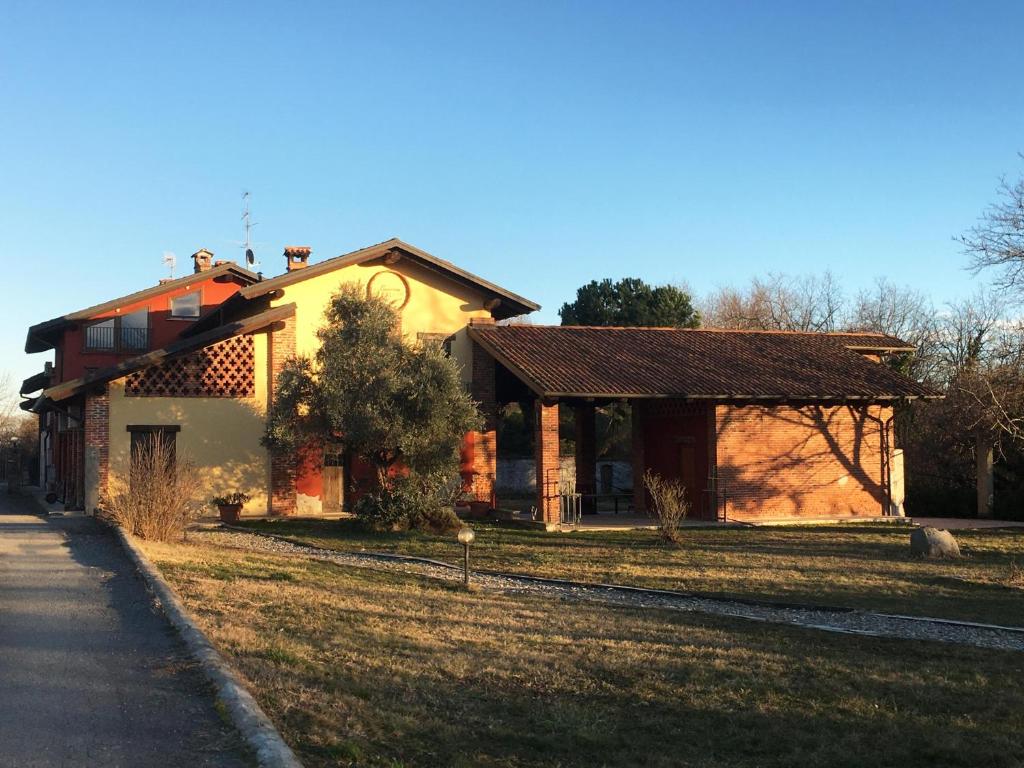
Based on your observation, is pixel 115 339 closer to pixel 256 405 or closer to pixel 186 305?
pixel 186 305

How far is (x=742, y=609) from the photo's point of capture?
1122cm

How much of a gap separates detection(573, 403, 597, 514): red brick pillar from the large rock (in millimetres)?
11234

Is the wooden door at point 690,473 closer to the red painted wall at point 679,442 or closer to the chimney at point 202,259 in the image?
the red painted wall at point 679,442

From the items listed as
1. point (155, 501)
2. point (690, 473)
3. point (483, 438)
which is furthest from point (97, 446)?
point (690, 473)

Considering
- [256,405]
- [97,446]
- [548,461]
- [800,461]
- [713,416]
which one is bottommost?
[800,461]

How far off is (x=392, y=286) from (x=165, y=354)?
5876 millimetres

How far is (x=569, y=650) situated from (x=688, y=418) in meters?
16.5

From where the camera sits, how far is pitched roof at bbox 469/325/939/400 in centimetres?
2202

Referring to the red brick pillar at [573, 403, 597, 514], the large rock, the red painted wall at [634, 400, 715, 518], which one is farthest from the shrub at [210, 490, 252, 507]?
the large rock

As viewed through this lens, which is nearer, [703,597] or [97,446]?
[703,597]

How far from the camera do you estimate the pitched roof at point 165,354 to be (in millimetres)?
21734

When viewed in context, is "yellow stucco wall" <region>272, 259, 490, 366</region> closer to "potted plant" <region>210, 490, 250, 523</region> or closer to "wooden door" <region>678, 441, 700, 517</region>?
"potted plant" <region>210, 490, 250, 523</region>

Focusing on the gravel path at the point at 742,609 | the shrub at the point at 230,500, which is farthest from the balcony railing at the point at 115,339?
the gravel path at the point at 742,609

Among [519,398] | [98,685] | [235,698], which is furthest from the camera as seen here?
[519,398]
